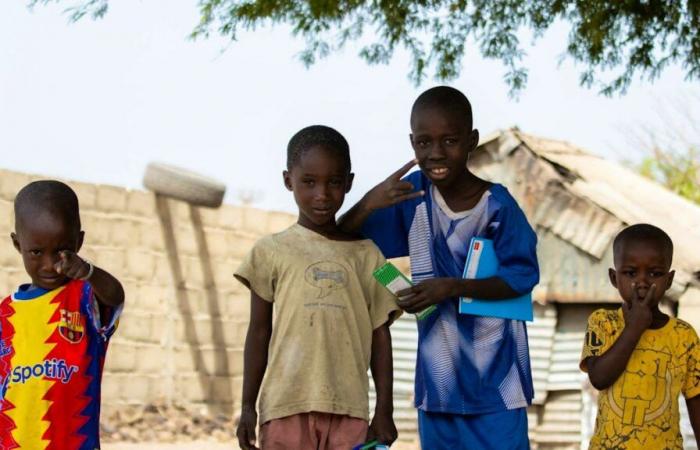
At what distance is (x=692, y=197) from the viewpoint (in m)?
18.7

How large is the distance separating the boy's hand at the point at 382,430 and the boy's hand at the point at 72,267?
39.0 inches

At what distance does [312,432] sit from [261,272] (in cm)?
51

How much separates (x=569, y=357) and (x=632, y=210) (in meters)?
1.53

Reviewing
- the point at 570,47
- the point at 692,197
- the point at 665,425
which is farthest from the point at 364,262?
the point at 692,197

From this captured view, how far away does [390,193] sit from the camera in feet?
11.5

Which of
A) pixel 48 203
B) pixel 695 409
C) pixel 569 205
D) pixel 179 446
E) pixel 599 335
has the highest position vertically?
pixel 569 205

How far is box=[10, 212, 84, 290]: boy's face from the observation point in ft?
10.8

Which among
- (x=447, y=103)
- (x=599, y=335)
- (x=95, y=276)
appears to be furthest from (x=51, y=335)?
(x=599, y=335)

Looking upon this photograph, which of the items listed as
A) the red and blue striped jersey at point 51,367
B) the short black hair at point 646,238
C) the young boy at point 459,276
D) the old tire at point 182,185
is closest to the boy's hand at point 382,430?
the young boy at point 459,276

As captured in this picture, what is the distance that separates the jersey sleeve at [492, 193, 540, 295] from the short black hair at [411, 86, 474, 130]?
321 mm

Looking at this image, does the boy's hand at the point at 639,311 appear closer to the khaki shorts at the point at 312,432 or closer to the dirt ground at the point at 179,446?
the khaki shorts at the point at 312,432

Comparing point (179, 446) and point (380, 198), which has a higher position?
point (380, 198)

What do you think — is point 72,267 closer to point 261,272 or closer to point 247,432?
point 261,272

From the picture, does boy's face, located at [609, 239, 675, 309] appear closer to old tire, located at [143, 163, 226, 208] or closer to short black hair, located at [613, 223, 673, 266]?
short black hair, located at [613, 223, 673, 266]
